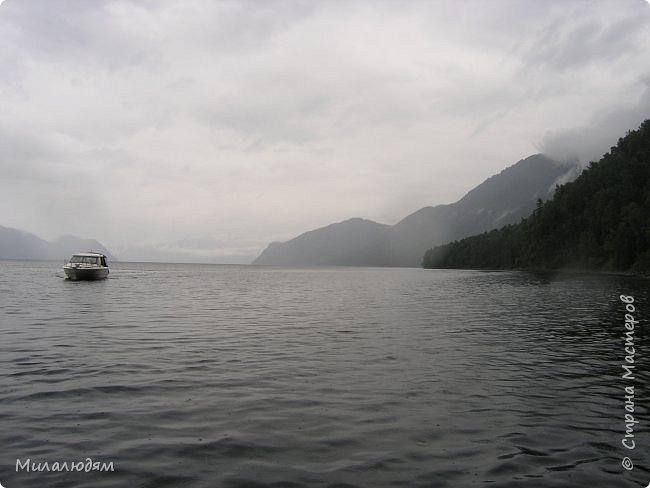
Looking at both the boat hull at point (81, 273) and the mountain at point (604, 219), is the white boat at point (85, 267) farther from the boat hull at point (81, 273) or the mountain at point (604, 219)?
the mountain at point (604, 219)

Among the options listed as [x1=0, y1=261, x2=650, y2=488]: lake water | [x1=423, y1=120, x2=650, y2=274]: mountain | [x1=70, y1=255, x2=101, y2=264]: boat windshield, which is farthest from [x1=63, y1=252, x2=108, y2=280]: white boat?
[x1=423, y1=120, x2=650, y2=274]: mountain

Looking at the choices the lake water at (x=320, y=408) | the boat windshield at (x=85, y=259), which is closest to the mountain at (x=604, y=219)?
the lake water at (x=320, y=408)

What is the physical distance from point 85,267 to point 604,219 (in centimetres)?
15879

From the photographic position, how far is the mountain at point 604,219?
448 ft

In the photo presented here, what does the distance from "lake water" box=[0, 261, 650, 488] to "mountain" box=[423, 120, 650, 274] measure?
430 feet

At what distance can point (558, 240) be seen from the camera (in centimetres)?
18212

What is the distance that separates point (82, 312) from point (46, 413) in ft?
96.6

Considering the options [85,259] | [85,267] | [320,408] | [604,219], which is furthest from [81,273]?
[604,219]

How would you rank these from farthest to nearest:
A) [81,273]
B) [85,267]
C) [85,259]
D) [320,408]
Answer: [85,259]
[85,267]
[81,273]
[320,408]

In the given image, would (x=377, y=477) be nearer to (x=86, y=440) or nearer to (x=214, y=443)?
(x=214, y=443)

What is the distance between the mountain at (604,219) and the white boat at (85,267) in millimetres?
142881

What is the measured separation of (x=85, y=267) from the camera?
293 ft

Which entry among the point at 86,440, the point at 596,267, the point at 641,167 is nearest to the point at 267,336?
the point at 86,440

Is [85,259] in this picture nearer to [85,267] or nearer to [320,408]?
[85,267]
